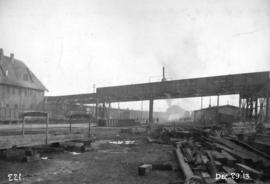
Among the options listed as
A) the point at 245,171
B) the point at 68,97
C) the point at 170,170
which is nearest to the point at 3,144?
the point at 170,170

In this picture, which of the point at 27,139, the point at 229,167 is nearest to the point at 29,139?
the point at 27,139

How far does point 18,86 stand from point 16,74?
2748 mm

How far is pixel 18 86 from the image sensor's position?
35594 millimetres

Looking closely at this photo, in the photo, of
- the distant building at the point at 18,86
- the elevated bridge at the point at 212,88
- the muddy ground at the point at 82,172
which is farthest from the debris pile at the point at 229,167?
the distant building at the point at 18,86

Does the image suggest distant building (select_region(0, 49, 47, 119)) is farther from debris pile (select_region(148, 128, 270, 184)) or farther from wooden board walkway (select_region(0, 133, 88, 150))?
debris pile (select_region(148, 128, 270, 184))

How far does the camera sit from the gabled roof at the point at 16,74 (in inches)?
1355

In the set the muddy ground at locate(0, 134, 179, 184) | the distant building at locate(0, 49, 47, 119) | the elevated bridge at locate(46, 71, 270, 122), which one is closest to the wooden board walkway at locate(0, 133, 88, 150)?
the muddy ground at locate(0, 134, 179, 184)

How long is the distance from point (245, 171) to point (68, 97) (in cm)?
3765

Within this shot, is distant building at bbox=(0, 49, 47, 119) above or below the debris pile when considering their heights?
above

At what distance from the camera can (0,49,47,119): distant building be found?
33.6 m

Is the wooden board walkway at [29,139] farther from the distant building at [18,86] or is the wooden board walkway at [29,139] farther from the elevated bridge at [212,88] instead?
the distant building at [18,86]

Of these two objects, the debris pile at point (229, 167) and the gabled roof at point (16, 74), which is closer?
the debris pile at point (229, 167)

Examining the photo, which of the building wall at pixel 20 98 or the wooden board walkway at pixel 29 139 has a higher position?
the building wall at pixel 20 98

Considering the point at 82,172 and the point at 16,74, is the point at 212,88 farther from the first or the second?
the point at 16,74
